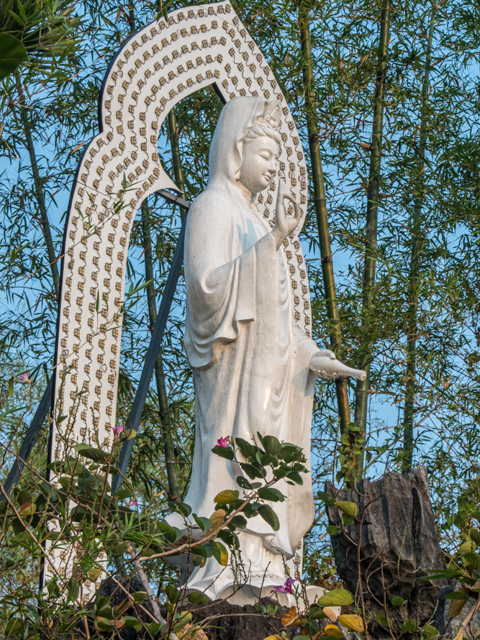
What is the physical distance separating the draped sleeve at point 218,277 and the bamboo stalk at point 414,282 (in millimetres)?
1767

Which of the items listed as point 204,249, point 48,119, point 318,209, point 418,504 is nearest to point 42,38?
point 204,249

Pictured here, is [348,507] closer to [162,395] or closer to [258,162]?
[258,162]

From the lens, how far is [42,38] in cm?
293

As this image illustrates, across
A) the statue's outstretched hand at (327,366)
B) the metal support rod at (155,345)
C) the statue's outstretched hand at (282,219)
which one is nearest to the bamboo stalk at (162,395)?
the metal support rod at (155,345)

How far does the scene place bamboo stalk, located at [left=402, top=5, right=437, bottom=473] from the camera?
572 centimetres

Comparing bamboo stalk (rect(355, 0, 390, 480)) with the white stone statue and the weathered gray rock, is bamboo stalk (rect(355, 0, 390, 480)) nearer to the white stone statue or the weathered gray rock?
the white stone statue

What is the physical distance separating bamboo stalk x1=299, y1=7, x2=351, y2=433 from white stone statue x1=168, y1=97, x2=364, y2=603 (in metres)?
1.43

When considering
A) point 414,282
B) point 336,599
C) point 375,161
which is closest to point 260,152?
point 414,282

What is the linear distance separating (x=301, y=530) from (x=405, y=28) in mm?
3846

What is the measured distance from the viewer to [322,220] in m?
5.64

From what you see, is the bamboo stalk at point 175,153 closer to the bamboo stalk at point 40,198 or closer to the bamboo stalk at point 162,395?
the bamboo stalk at point 162,395

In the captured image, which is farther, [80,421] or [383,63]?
[383,63]

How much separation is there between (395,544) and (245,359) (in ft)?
3.07

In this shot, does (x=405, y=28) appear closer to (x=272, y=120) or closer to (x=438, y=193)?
(x=438, y=193)
